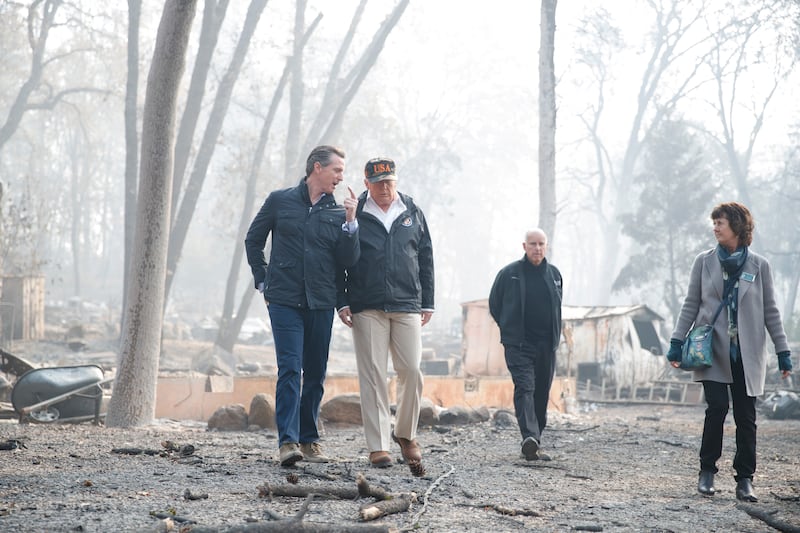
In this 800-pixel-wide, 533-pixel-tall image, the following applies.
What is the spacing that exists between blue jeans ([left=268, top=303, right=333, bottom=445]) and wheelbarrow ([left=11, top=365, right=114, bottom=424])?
379 cm

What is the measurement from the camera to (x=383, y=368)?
6660mm

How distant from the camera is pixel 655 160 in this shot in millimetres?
43594

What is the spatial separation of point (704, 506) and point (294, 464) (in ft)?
9.04

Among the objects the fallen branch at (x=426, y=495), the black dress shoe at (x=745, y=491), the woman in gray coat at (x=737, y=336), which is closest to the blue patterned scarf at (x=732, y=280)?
the woman in gray coat at (x=737, y=336)

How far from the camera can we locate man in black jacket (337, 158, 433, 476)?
6609mm

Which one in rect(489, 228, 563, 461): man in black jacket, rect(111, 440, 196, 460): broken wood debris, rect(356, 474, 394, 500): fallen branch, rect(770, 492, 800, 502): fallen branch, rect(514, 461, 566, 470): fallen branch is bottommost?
rect(514, 461, 566, 470): fallen branch

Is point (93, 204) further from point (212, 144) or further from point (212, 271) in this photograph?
point (212, 144)

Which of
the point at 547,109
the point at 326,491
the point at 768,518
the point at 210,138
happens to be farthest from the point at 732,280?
the point at 210,138

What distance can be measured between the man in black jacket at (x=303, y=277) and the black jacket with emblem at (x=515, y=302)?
2.17 meters

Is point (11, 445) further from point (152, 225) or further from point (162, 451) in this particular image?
point (152, 225)

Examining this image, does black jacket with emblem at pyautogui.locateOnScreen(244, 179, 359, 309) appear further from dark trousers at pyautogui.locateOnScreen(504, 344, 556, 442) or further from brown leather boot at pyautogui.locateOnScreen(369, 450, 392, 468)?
dark trousers at pyautogui.locateOnScreen(504, 344, 556, 442)

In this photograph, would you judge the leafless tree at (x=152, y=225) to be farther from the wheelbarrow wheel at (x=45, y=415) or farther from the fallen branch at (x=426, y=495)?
the fallen branch at (x=426, y=495)

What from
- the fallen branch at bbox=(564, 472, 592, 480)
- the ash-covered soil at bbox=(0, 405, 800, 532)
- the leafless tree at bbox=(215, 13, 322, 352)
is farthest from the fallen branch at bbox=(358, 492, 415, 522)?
the leafless tree at bbox=(215, 13, 322, 352)

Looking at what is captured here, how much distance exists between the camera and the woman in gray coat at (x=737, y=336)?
251 inches
